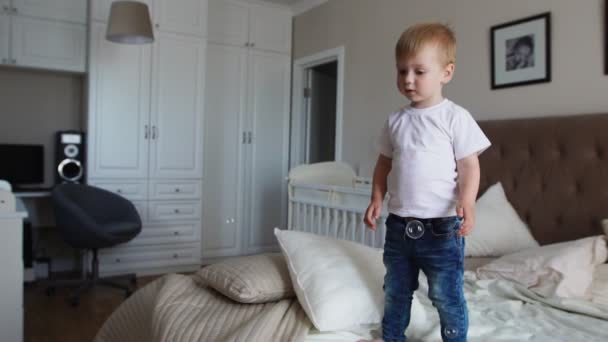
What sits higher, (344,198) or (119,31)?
(119,31)

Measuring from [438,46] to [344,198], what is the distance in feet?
5.68

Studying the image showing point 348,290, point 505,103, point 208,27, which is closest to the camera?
point 348,290

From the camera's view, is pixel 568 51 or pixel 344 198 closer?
pixel 568 51

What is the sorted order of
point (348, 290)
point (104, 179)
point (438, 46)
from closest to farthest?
point (438, 46), point (348, 290), point (104, 179)

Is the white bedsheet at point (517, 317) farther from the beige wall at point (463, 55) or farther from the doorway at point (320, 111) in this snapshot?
the doorway at point (320, 111)

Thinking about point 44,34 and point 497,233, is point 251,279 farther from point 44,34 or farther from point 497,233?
point 44,34

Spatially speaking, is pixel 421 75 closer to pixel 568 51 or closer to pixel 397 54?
pixel 397 54

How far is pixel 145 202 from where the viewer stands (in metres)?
3.94

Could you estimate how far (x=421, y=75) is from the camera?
1.19 metres

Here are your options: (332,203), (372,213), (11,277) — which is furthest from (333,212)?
(11,277)

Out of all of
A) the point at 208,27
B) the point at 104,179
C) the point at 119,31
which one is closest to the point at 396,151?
the point at 119,31

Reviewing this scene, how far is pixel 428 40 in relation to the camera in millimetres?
1173

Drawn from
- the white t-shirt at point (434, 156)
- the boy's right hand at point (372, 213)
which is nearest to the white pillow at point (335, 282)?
the boy's right hand at point (372, 213)

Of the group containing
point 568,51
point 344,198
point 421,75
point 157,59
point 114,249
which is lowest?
point 114,249
